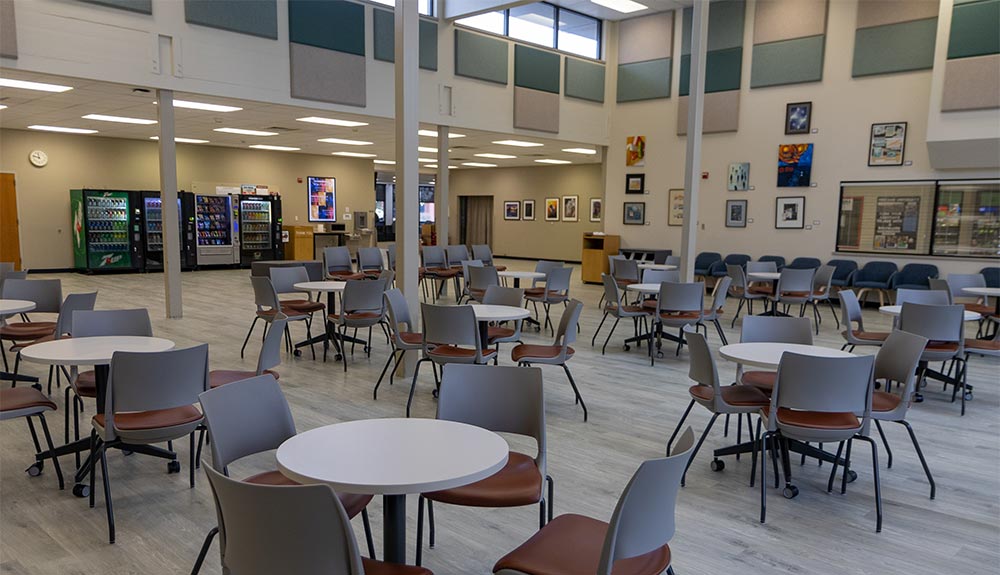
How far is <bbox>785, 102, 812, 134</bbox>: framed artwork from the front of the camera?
11.3 meters

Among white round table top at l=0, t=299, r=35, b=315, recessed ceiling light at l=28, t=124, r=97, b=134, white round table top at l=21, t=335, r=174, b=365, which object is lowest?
white round table top at l=21, t=335, r=174, b=365

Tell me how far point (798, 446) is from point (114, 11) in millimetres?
8539

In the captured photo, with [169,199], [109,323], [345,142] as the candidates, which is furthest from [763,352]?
[345,142]

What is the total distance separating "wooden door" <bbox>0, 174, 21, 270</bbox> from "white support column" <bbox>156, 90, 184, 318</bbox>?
6.87 metres

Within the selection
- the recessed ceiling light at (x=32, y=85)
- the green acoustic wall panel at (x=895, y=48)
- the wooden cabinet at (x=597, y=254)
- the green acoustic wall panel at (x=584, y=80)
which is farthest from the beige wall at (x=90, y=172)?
the green acoustic wall panel at (x=895, y=48)

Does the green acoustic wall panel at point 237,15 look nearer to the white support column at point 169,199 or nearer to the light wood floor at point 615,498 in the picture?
the white support column at point 169,199

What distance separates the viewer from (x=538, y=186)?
1942 centimetres

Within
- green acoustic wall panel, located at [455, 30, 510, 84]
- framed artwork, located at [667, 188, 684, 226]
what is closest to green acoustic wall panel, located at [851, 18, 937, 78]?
framed artwork, located at [667, 188, 684, 226]

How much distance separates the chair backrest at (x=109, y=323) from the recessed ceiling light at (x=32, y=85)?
5.79 metres

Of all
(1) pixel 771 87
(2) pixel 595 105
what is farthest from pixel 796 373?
(2) pixel 595 105

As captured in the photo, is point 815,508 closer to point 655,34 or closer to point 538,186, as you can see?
point 655,34

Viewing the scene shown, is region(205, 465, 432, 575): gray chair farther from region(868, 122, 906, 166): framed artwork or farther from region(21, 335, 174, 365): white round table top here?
region(868, 122, 906, 166): framed artwork

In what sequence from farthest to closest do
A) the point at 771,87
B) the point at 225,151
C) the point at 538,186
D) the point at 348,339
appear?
1. the point at 538,186
2. the point at 225,151
3. the point at 771,87
4. the point at 348,339

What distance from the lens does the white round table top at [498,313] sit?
4.95m
